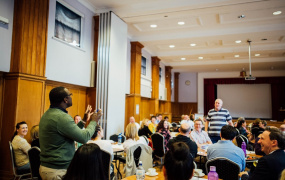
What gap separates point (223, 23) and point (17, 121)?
7.08m

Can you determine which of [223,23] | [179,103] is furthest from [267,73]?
[223,23]

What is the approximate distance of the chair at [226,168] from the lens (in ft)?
8.85

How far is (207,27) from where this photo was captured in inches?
334

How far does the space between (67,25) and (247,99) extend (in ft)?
45.8

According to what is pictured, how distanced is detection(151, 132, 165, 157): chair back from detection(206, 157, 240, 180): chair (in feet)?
9.14

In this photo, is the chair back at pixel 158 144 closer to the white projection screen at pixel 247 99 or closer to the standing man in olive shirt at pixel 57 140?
the standing man in olive shirt at pixel 57 140

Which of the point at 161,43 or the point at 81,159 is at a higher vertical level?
the point at 161,43

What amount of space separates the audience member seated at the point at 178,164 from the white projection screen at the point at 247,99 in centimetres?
1618

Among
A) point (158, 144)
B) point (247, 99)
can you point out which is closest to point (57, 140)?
point (158, 144)

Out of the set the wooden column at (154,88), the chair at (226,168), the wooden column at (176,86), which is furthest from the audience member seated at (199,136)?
the wooden column at (176,86)

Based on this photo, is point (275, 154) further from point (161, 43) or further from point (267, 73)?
point (267, 73)

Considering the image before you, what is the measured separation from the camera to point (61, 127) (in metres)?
2.02

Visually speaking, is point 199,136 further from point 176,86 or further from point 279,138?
point 176,86

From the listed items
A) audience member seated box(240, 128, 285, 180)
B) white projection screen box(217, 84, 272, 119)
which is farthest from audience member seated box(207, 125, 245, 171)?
white projection screen box(217, 84, 272, 119)
